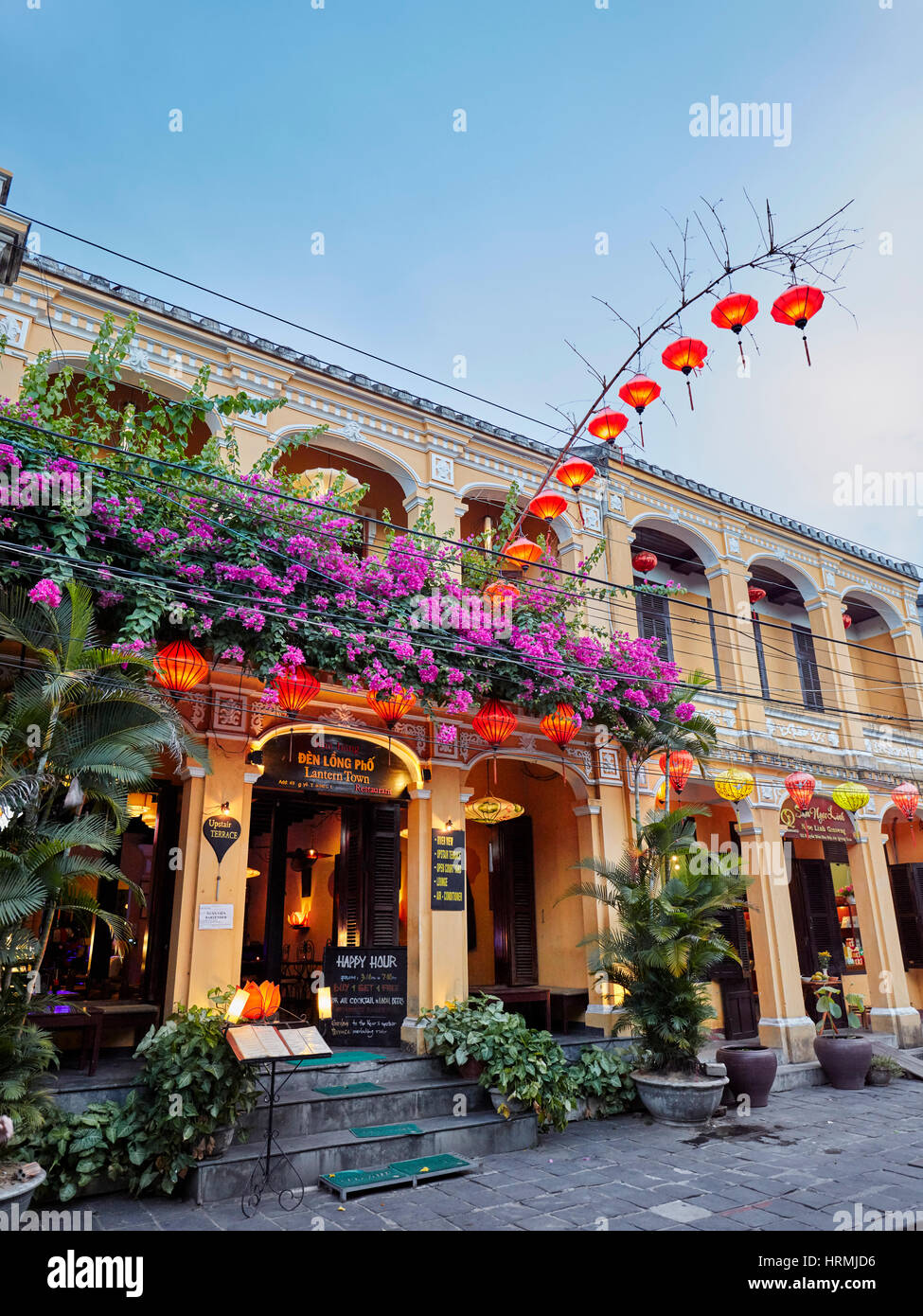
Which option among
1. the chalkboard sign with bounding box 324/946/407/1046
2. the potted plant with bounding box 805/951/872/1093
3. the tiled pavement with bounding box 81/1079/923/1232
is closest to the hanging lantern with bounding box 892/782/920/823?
the potted plant with bounding box 805/951/872/1093

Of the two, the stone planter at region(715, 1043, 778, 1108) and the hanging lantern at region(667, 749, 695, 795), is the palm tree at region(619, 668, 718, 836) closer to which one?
the hanging lantern at region(667, 749, 695, 795)

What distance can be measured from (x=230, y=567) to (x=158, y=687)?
67.6 inches

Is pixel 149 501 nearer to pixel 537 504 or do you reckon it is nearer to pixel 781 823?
pixel 537 504

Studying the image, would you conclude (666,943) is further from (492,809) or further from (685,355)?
(685,355)

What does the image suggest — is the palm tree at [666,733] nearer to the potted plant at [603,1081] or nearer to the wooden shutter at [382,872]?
the potted plant at [603,1081]

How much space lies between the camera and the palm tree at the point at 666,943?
962 centimetres

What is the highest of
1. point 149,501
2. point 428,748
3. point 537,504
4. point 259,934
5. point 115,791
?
point 537,504

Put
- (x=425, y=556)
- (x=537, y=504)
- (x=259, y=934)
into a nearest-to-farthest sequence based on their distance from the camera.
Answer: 1. (x=425, y=556)
2. (x=537, y=504)
3. (x=259, y=934)

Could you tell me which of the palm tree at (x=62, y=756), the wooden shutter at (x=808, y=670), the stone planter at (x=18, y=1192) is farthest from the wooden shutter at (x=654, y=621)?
the stone planter at (x=18, y=1192)

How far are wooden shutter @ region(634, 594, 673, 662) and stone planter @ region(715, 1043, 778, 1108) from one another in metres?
6.12

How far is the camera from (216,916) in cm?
853

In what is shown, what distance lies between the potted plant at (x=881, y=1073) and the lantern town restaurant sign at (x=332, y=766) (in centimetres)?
800
